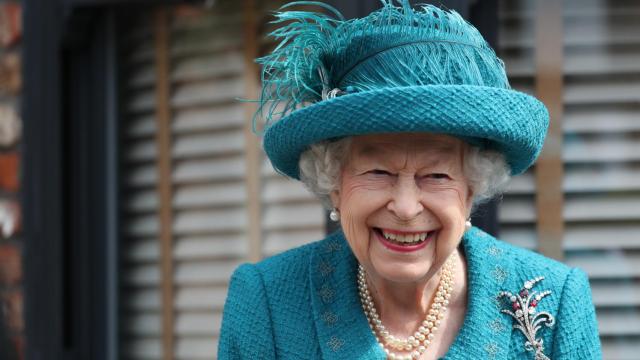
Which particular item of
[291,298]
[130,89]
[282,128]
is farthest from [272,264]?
[130,89]

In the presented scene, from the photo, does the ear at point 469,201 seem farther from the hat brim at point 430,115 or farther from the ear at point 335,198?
the ear at point 335,198

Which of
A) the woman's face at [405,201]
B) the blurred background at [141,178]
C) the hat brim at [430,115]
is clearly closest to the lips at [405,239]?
the woman's face at [405,201]

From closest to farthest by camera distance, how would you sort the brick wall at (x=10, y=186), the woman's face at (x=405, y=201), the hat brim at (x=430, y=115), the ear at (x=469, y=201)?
1. the hat brim at (x=430, y=115)
2. the woman's face at (x=405, y=201)
3. the ear at (x=469, y=201)
4. the brick wall at (x=10, y=186)

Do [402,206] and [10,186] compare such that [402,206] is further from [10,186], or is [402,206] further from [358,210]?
[10,186]

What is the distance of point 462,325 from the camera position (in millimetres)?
2293

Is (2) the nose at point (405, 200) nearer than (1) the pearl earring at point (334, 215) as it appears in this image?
Yes

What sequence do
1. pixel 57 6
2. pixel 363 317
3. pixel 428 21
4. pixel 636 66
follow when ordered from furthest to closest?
1. pixel 57 6
2. pixel 636 66
3. pixel 363 317
4. pixel 428 21

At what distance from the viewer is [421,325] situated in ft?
7.65

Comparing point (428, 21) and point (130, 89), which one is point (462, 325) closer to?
point (428, 21)

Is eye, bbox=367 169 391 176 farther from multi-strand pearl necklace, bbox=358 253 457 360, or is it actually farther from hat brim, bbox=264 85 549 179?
multi-strand pearl necklace, bbox=358 253 457 360

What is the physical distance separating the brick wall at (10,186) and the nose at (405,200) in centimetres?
301

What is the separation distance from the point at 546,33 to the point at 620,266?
35.1 inches

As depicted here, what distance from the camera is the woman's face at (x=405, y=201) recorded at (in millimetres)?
2088

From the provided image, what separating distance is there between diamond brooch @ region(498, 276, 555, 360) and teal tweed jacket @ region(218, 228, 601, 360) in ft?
0.04
